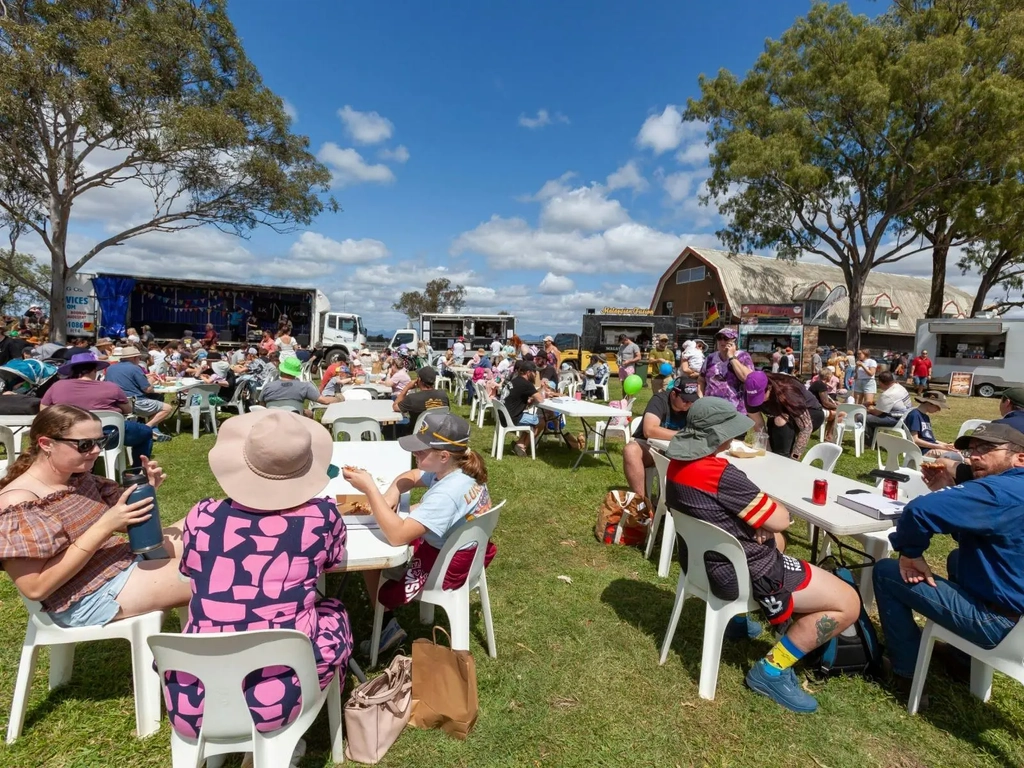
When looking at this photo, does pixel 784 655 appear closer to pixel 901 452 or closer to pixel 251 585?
pixel 251 585

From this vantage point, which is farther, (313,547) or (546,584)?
(546,584)

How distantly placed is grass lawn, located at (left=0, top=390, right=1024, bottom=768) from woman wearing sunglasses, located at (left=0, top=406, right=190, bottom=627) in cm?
59

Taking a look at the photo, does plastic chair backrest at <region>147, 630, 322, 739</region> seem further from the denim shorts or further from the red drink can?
the red drink can

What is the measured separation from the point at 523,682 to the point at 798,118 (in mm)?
20984

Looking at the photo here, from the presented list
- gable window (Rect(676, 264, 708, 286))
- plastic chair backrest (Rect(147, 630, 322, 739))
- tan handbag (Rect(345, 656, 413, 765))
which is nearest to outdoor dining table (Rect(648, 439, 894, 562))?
tan handbag (Rect(345, 656, 413, 765))

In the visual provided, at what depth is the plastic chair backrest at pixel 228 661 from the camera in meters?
1.41

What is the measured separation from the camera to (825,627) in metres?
2.29

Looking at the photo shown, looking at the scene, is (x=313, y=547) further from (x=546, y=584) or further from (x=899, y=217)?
(x=899, y=217)

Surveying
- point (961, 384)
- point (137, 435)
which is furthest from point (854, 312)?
point (137, 435)

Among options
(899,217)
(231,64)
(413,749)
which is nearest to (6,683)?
(413,749)

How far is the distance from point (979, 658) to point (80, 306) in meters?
20.7

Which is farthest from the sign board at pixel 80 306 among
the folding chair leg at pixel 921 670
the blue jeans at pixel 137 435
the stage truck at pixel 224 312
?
the folding chair leg at pixel 921 670

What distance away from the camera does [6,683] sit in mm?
2404

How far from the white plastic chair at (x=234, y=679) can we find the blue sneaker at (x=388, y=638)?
1.04 metres
